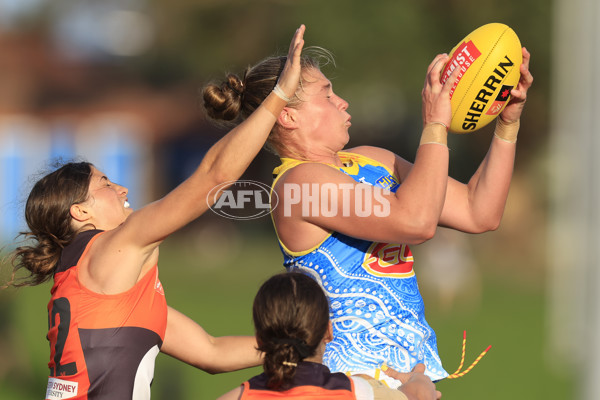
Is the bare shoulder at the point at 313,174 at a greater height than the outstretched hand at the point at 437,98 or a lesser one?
lesser

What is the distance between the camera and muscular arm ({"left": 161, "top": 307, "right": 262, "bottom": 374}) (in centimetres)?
411

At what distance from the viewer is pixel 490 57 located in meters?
3.75

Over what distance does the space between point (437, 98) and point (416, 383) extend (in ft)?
3.67

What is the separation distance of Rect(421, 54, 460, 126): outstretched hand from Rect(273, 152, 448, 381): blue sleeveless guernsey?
57cm

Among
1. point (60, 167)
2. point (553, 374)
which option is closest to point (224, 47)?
point (553, 374)

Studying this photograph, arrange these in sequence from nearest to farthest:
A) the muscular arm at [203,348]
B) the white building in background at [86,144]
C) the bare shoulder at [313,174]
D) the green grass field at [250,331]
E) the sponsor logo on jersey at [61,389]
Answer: the bare shoulder at [313,174], the sponsor logo on jersey at [61,389], the muscular arm at [203,348], the green grass field at [250,331], the white building in background at [86,144]

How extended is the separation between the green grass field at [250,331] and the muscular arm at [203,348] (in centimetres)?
135

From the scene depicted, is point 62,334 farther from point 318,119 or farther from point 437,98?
point 437,98

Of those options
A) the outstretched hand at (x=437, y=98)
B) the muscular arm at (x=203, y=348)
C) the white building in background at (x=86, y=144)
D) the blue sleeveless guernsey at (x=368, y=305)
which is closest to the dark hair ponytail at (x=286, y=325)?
the blue sleeveless guernsey at (x=368, y=305)

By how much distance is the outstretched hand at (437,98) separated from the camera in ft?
11.0

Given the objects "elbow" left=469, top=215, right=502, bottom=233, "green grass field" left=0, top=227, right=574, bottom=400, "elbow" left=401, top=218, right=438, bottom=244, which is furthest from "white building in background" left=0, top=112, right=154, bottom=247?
"elbow" left=401, top=218, right=438, bottom=244

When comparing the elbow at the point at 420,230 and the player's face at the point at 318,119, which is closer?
the elbow at the point at 420,230

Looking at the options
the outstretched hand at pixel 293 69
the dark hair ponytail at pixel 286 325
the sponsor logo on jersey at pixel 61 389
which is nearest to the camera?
the dark hair ponytail at pixel 286 325

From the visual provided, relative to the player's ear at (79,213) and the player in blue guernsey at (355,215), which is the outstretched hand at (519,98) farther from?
the player's ear at (79,213)
